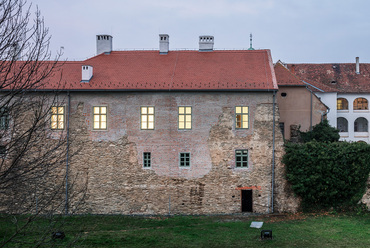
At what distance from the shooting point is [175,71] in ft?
84.3

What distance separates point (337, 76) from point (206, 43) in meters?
27.3

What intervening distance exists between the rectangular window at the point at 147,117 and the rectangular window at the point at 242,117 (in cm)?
534

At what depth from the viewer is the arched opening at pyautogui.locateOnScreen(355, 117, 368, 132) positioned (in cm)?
5147

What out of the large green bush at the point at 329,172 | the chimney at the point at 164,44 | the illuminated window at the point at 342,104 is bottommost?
the large green bush at the point at 329,172

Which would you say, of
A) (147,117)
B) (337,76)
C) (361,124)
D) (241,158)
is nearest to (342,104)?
(337,76)

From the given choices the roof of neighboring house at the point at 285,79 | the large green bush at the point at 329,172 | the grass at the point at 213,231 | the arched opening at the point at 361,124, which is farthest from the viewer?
the arched opening at the point at 361,124

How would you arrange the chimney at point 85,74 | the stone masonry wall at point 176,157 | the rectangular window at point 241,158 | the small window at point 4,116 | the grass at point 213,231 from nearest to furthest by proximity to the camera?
the small window at point 4,116
the grass at point 213,231
the stone masonry wall at point 176,157
the rectangular window at point 241,158
the chimney at point 85,74

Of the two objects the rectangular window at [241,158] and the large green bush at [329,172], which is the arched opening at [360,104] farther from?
the rectangular window at [241,158]

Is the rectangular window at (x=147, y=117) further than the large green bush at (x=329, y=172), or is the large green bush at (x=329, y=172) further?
the rectangular window at (x=147, y=117)

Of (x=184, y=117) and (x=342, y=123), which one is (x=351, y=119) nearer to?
(x=342, y=123)

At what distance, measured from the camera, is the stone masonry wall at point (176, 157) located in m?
23.6

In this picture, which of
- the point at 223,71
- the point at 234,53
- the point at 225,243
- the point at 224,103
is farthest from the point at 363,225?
the point at 234,53

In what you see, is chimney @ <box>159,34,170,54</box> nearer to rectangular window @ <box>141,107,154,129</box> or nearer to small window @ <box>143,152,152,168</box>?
rectangular window @ <box>141,107,154,129</box>

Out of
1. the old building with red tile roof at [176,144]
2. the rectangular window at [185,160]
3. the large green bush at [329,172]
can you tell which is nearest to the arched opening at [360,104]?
the large green bush at [329,172]
